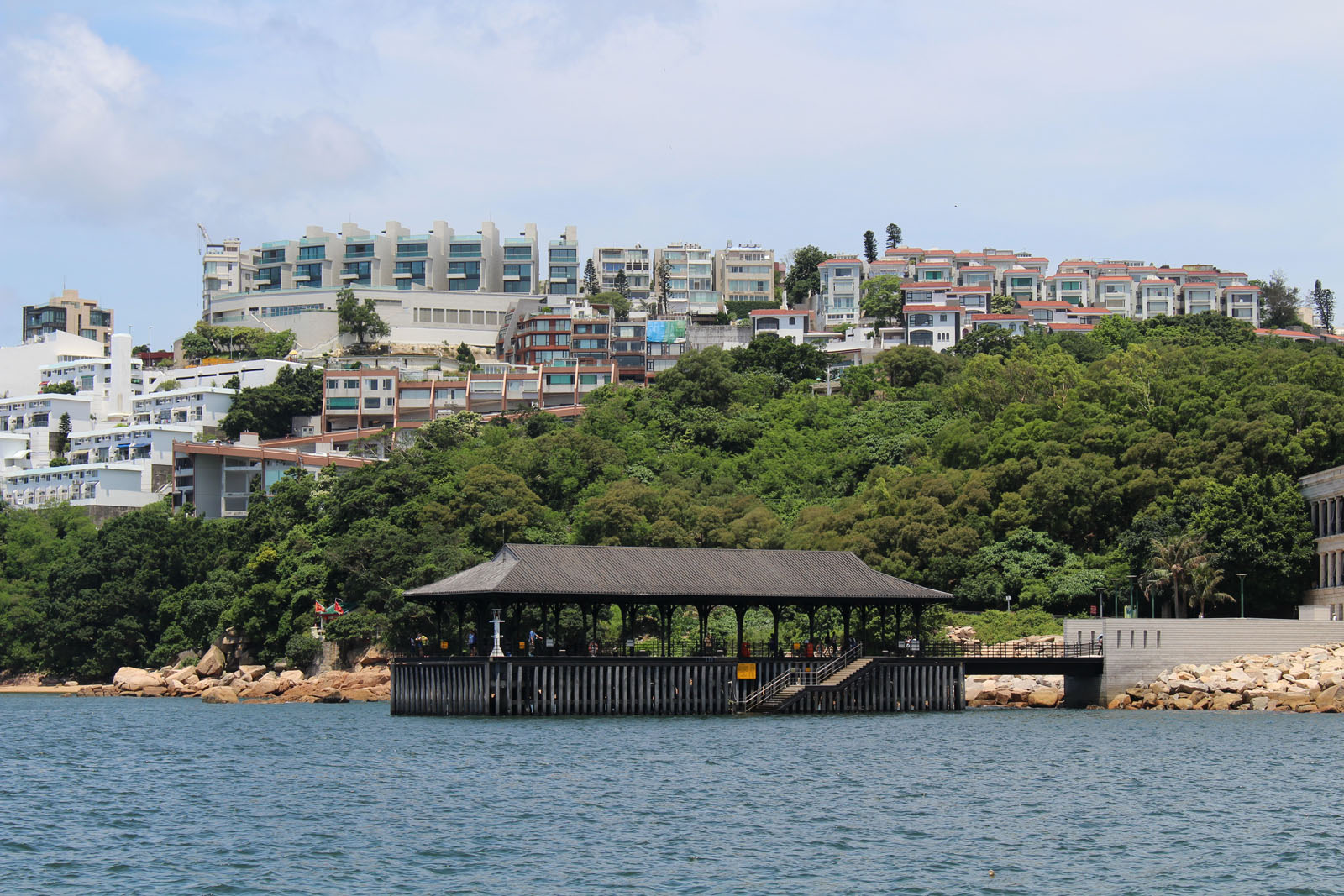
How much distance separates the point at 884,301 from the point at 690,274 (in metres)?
32.6

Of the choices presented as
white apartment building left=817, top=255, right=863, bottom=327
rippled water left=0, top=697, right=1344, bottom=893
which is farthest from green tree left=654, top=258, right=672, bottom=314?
rippled water left=0, top=697, right=1344, bottom=893

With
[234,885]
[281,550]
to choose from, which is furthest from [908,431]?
[234,885]

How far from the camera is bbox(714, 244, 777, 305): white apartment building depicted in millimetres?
150250

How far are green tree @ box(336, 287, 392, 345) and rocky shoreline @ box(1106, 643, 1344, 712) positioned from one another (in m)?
84.2

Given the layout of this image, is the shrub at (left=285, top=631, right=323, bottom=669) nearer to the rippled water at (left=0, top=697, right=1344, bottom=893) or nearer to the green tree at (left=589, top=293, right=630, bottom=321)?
the rippled water at (left=0, top=697, right=1344, bottom=893)

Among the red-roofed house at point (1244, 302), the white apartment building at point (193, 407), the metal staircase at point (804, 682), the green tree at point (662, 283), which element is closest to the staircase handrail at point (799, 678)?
the metal staircase at point (804, 682)

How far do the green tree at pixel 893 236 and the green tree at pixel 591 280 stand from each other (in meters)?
28.2

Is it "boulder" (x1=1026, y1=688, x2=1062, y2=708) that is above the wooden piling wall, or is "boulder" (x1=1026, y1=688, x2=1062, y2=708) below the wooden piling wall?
below

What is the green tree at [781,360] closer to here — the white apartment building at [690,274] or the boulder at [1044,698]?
the white apartment building at [690,274]

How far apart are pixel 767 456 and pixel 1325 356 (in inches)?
1162

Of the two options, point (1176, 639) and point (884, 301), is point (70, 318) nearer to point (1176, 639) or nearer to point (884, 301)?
point (884, 301)

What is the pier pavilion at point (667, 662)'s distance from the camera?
150 ft

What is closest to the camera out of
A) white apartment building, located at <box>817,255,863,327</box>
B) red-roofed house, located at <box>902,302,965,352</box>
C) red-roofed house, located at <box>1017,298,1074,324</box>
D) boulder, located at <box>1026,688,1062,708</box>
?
boulder, located at <box>1026,688,1062,708</box>

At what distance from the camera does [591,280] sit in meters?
153
